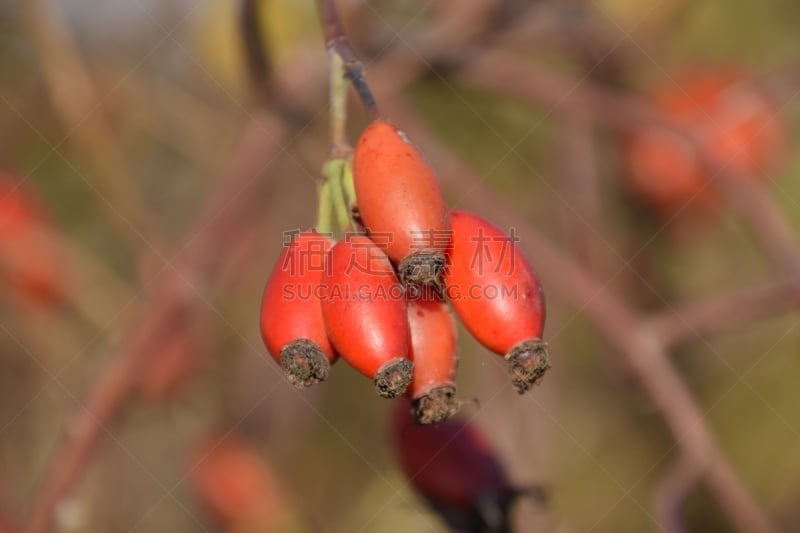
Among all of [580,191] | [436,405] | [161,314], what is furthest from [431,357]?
[580,191]

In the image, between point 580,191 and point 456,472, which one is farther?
point 580,191

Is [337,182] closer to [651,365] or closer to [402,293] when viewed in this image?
[402,293]

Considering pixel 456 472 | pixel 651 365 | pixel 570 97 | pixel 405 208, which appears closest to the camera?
pixel 405 208

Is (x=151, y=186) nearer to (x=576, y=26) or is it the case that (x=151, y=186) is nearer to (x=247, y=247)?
(x=247, y=247)

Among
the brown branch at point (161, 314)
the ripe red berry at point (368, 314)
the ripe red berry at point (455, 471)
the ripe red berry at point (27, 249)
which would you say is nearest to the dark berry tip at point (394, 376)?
the ripe red berry at point (368, 314)

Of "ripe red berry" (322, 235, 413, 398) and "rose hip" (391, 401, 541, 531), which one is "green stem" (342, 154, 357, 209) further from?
"rose hip" (391, 401, 541, 531)

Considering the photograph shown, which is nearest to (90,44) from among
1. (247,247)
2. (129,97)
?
(129,97)

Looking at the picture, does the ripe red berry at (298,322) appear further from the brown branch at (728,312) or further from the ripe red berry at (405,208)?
the brown branch at (728,312)
